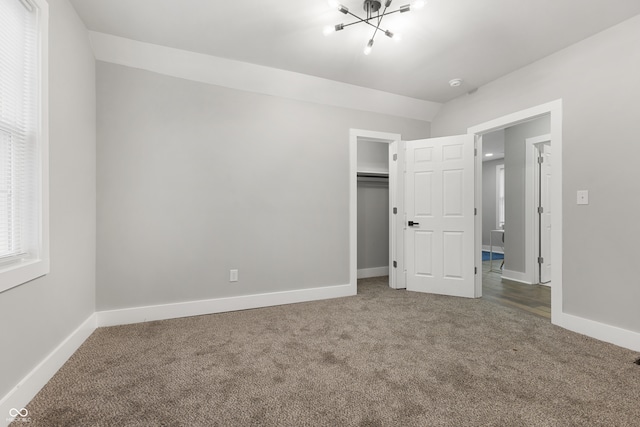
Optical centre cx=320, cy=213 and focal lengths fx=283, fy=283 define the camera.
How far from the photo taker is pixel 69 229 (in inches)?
83.7

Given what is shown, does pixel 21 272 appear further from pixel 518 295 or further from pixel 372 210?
pixel 518 295

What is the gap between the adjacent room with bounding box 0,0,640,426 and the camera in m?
1.63

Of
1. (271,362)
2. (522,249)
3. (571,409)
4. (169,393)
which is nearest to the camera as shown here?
(571,409)

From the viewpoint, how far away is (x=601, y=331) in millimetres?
2422

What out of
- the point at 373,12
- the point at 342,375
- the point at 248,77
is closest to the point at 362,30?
the point at 373,12

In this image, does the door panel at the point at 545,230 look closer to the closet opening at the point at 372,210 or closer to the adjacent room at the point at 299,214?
Answer: the adjacent room at the point at 299,214

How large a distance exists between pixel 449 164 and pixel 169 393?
147 inches

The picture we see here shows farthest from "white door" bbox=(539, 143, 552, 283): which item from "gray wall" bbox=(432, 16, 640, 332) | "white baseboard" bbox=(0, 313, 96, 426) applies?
"white baseboard" bbox=(0, 313, 96, 426)

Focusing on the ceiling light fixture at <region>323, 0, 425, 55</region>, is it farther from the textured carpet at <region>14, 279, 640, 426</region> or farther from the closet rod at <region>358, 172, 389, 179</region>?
the textured carpet at <region>14, 279, 640, 426</region>

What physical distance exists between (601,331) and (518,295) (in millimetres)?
1338

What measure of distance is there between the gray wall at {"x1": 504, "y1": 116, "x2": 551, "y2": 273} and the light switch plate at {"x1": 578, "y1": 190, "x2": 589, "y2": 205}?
80.7 inches

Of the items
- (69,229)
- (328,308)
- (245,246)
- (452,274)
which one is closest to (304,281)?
(328,308)

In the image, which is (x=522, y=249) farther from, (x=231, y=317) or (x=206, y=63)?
(x=206, y=63)

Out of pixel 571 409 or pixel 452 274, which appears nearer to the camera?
pixel 571 409
